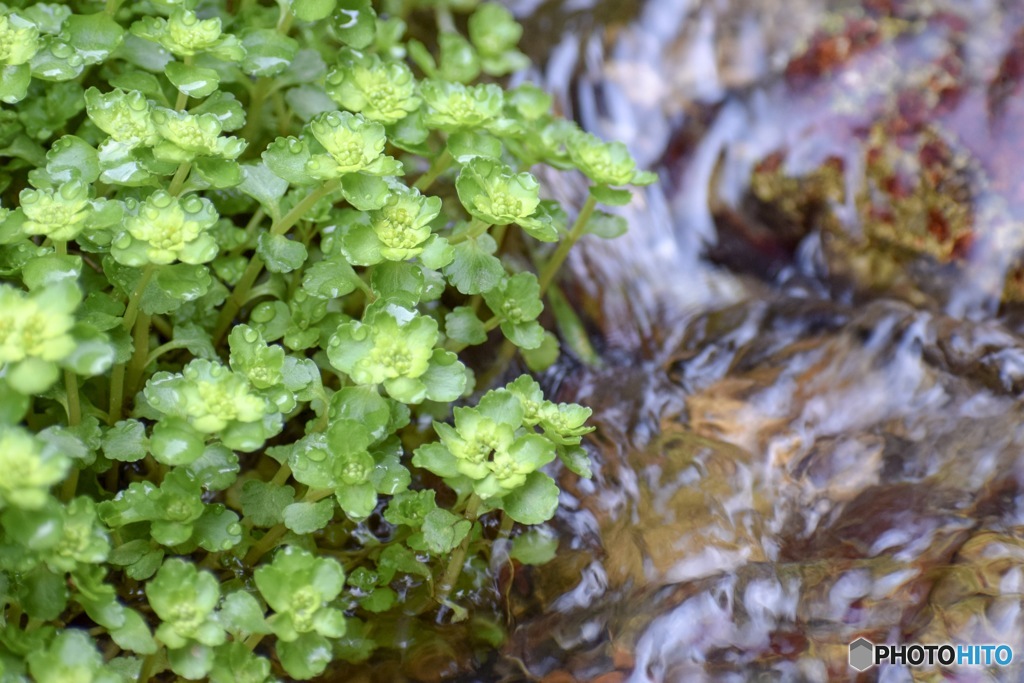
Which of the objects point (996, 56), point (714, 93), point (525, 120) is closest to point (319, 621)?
point (525, 120)

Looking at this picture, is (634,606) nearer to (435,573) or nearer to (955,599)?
(435,573)

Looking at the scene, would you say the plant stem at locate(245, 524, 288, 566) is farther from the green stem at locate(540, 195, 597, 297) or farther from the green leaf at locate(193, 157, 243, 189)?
the green stem at locate(540, 195, 597, 297)

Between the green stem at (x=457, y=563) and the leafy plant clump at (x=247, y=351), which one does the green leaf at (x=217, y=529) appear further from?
the green stem at (x=457, y=563)

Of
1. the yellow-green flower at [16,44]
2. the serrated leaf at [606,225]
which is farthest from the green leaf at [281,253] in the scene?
the serrated leaf at [606,225]

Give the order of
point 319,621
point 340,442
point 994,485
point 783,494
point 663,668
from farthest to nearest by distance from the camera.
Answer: point 783,494 < point 994,485 < point 663,668 < point 340,442 < point 319,621

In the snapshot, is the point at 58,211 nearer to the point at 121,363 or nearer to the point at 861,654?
the point at 121,363

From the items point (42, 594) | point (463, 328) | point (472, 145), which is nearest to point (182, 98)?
point (472, 145)

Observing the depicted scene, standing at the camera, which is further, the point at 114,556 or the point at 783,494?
the point at 783,494
